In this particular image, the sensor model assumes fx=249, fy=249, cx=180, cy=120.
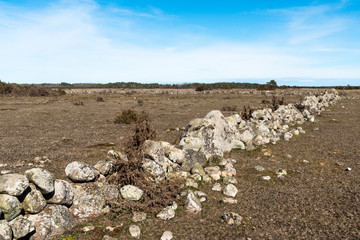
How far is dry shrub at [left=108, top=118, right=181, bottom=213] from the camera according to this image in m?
5.48

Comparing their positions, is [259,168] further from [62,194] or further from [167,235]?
[62,194]

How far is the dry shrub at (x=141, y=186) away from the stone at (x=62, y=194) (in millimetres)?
858

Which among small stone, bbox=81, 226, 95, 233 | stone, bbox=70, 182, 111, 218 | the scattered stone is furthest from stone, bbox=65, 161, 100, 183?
the scattered stone

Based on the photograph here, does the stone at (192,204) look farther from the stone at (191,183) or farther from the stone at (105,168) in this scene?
the stone at (105,168)

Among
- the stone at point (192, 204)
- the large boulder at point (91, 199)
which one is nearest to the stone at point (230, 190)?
the stone at point (192, 204)

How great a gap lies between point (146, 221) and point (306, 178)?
4953 mm

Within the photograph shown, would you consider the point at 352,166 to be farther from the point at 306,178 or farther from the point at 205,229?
the point at 205,229

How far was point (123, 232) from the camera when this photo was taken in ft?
15.6

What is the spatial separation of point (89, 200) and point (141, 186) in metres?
1.19

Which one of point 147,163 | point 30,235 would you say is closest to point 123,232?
point 30,235

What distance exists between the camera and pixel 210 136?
9461 millimetres

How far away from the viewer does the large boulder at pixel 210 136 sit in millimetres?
8867

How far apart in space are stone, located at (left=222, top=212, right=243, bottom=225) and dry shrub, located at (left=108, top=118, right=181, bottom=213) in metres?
1.29

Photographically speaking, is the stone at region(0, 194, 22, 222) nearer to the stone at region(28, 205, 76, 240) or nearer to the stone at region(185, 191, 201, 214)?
the stone at region(28, 205, 76, 240)
